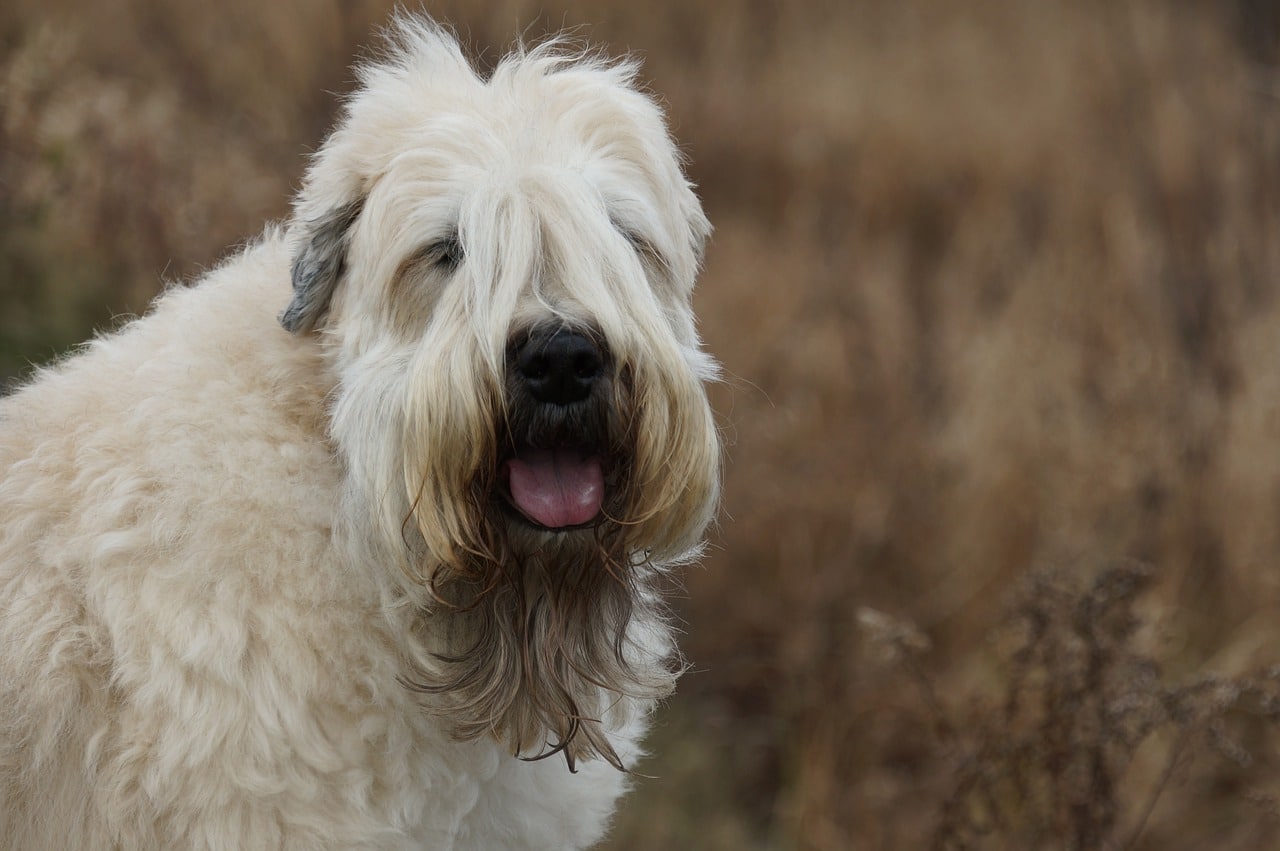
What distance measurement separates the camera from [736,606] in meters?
6.98

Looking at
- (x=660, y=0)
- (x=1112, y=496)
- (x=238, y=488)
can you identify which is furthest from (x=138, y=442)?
(x=660, y=0)

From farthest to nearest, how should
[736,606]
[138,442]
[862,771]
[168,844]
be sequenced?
[736,606]
[862,771]
[138,442]
[168,844]

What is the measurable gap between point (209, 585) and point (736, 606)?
15.1 feet

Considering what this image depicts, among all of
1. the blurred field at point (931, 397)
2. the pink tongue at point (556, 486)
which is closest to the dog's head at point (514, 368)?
the pink tongue at point (556, 486)

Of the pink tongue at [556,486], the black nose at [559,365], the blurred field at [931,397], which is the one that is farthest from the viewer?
the blurred field at [931,397]

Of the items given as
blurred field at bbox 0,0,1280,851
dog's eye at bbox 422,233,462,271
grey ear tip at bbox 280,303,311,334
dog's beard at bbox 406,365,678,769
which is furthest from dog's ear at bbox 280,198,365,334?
blurred field at bbox 0,0,1280,851

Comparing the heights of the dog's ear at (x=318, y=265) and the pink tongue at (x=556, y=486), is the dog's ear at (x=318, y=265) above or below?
above

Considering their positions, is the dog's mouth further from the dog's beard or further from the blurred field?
the blurred field

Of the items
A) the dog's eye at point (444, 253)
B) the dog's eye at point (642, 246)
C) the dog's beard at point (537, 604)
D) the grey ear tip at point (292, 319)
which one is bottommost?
the dog's beard at point (537, 604)

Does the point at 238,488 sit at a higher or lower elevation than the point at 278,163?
higher

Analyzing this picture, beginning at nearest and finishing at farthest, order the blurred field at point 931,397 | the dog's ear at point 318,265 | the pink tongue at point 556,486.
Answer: the pink tongue at point 556,486 < the dog's ear at point 318,265 < the blurred field at point 931,397

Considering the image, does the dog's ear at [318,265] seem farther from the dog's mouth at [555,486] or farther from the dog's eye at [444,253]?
the dog's mouth at [555,486]

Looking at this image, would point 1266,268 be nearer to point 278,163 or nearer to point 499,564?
point 278,163

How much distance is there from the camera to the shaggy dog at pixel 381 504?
2570 millimetres
